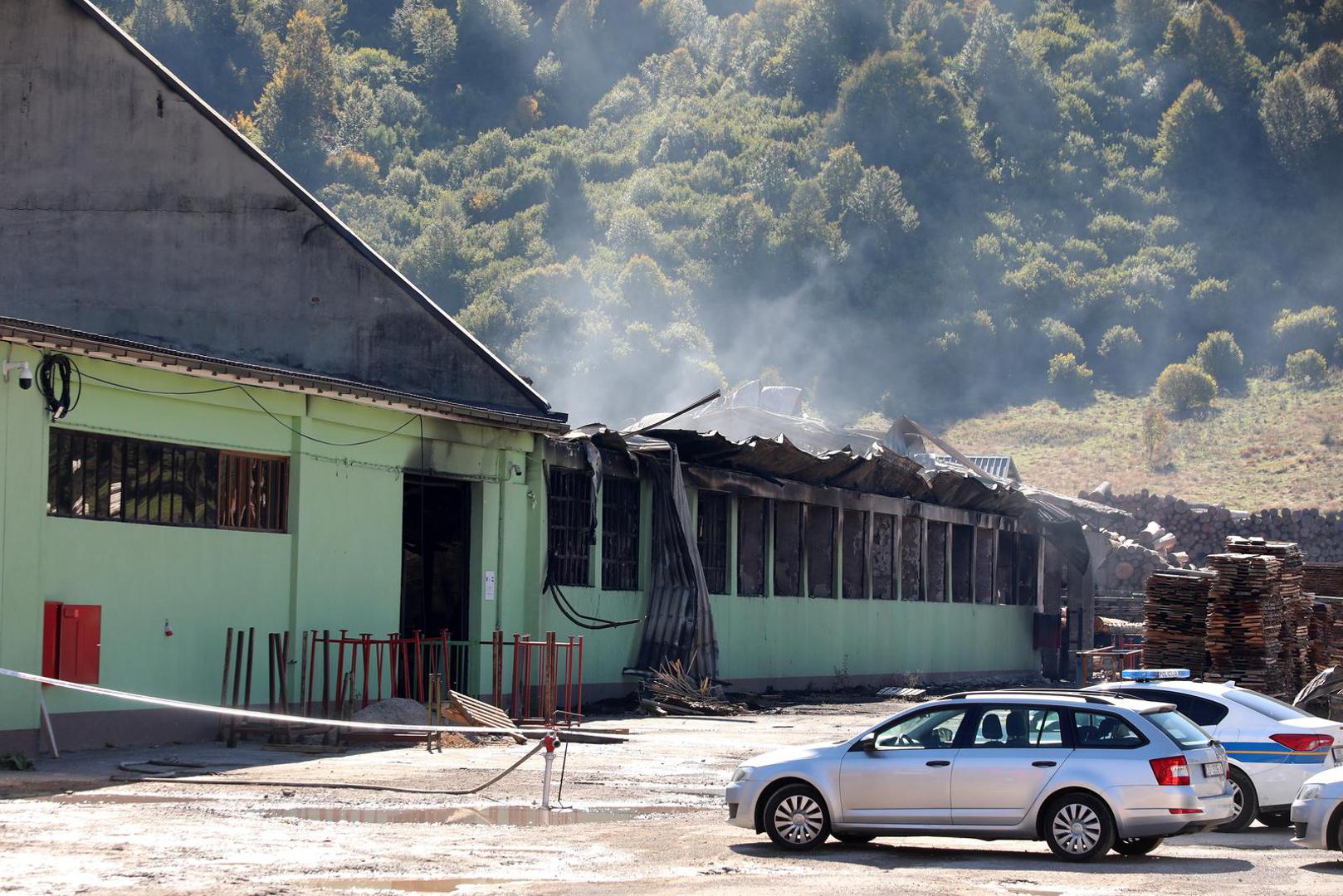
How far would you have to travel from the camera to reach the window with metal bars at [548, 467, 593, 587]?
1023 inches

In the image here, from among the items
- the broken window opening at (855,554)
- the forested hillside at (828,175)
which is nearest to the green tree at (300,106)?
the forested hillside at (828,175)

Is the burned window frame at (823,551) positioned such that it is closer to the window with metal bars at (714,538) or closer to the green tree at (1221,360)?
the window with metal bars at (714,538)

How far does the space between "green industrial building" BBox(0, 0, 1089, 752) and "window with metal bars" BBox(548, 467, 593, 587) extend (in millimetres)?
53

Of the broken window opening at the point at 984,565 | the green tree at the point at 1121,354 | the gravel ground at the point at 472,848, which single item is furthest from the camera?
the green tree at the point at 1121,354

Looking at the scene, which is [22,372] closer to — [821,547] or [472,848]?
[472,848]

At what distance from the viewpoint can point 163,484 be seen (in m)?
19.4

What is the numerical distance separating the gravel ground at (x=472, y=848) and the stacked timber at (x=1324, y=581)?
72.8ft

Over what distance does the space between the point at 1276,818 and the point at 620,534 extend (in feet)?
46.1

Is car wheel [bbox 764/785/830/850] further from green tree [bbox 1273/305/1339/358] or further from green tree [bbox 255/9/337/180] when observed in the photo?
green tree [bbox 255/9/337/180]

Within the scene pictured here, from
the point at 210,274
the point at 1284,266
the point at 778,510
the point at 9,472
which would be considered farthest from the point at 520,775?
the point at 1284,266

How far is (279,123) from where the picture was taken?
16588cm

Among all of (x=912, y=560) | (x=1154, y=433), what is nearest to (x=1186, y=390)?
(x=1154, y=433)

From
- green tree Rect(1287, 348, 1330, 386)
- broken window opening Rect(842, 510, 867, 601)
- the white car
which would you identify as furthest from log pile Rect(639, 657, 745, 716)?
green tree Rect(1287, 348, 1330, 386)

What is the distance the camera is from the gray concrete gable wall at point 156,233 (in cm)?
2409
